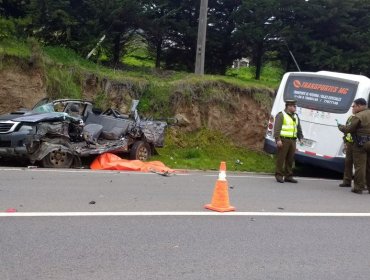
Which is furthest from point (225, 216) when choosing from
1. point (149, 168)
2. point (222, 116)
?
point (222, 116)

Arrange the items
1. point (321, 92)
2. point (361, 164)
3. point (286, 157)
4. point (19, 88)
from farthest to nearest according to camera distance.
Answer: point (19, 88) → point (321, 92) → point (286, 157) → point (361, 164)

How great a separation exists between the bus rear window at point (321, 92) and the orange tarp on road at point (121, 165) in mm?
3658

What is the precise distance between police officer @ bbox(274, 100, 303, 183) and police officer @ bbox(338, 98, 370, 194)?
114 cm

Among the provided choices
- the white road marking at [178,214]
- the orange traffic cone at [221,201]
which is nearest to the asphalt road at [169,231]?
the white road marking at [178,214]

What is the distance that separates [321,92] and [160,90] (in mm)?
5518

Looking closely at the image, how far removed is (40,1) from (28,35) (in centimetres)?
116

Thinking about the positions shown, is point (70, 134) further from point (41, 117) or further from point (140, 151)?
point (140, 151)

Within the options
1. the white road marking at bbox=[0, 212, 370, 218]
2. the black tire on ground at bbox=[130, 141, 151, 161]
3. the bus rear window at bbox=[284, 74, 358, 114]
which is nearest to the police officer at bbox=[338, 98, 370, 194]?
the bus rear window at bbox=[284, 74, 358, 114]

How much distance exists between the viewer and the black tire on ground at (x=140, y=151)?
1281 centimetres

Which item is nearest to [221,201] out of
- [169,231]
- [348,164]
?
[169,231]

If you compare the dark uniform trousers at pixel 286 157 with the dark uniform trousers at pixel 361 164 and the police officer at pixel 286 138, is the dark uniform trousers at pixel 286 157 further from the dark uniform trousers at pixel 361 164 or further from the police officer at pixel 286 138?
the dark uniform trousers at pixel 361 164

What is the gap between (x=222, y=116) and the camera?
56.0 ft

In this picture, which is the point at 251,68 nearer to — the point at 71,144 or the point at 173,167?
the point at 173,167

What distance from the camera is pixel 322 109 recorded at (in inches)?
495
